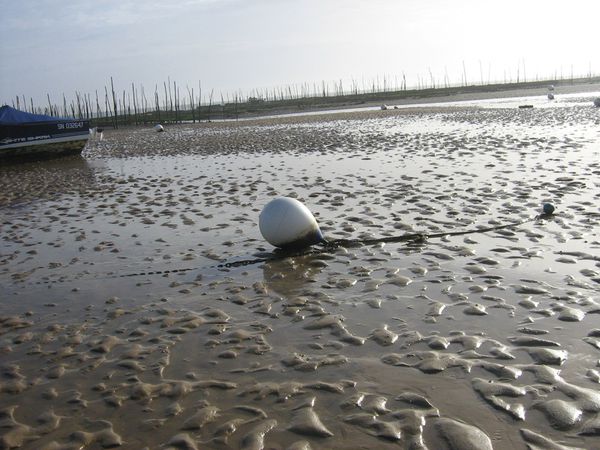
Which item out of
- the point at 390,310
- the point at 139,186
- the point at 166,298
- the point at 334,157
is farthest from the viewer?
the point at 334,157

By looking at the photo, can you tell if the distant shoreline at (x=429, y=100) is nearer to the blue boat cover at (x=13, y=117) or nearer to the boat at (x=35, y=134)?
the boat at (x=35, y=134)

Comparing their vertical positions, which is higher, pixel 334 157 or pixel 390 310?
pixel 334 157

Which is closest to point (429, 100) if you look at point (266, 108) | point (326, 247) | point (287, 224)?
point (266, 108)

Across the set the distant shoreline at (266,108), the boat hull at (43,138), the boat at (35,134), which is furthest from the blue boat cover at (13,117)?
the distant shoreline at (266,108)

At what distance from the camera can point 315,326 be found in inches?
229

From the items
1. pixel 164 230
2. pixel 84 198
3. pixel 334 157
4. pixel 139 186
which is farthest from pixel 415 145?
pixel 164 230

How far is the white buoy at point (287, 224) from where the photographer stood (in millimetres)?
8305

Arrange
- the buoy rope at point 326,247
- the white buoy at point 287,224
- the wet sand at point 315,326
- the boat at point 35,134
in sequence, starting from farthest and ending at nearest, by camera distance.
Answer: the boat at point 35,134, the white buoy at point 287,224, the buoy rope at point 326,247, the wet sand at point 315,326

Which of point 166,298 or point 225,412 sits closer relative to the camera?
point 225,412

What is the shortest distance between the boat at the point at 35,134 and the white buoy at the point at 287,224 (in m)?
20.6

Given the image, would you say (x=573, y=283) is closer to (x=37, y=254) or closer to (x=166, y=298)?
(x=166, y=298)

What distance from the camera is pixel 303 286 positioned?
7.10 meters

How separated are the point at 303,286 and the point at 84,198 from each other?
10.1 m

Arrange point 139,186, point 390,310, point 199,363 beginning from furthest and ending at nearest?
1. point 139,186
2. point 390,310
3. point 199,363
